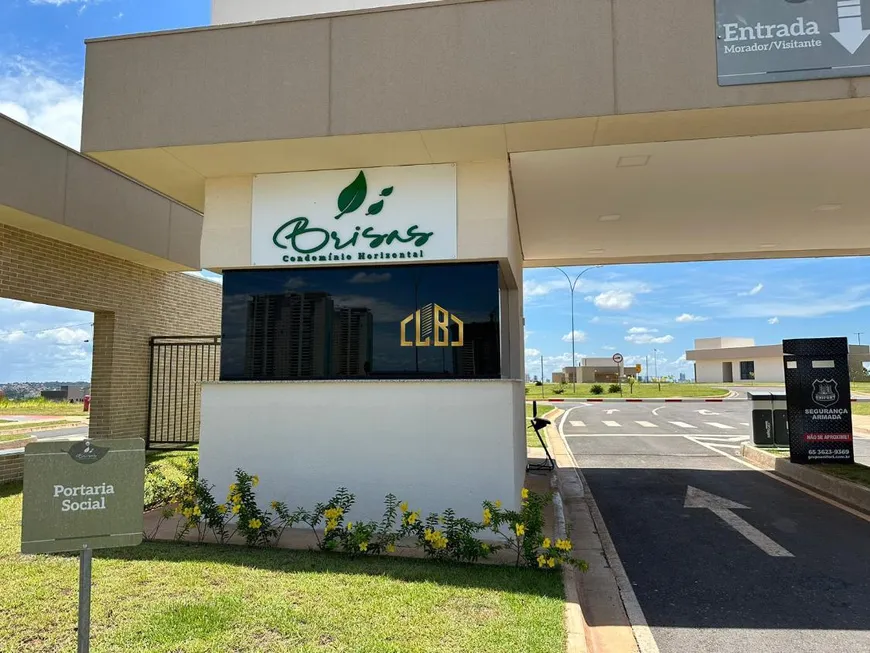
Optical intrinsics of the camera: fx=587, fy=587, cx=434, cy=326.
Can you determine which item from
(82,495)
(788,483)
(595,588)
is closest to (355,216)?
(82,495)

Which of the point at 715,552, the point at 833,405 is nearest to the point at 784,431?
the point at 833,405

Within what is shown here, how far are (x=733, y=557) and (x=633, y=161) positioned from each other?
4507mm

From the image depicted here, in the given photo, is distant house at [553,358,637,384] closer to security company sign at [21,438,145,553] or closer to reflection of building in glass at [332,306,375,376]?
reflection of building in glass at [332,306,375,376]

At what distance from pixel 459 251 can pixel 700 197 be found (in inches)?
170

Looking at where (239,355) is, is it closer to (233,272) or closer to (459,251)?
(233,272)

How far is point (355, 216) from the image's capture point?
6742mm

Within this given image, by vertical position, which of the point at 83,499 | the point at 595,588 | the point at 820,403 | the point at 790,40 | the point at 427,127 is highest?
the point at 790,40

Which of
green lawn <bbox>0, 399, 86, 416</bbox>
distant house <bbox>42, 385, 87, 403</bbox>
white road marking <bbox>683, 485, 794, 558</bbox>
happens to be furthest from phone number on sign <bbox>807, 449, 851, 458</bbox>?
distant house <bbox>42, 385, 87, 403</bbox>

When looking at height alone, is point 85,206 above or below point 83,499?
above

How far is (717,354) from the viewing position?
89.6m

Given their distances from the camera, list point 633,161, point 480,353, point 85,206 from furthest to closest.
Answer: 1. point 85,206
2. point 633,161
3. point 480,353

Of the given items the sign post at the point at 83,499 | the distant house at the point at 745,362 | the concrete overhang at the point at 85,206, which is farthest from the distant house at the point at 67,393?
the distant house at the point at 745,362

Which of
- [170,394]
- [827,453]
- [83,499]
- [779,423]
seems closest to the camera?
[83,499]

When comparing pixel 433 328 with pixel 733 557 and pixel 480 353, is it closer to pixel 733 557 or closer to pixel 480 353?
pixel 480 353
